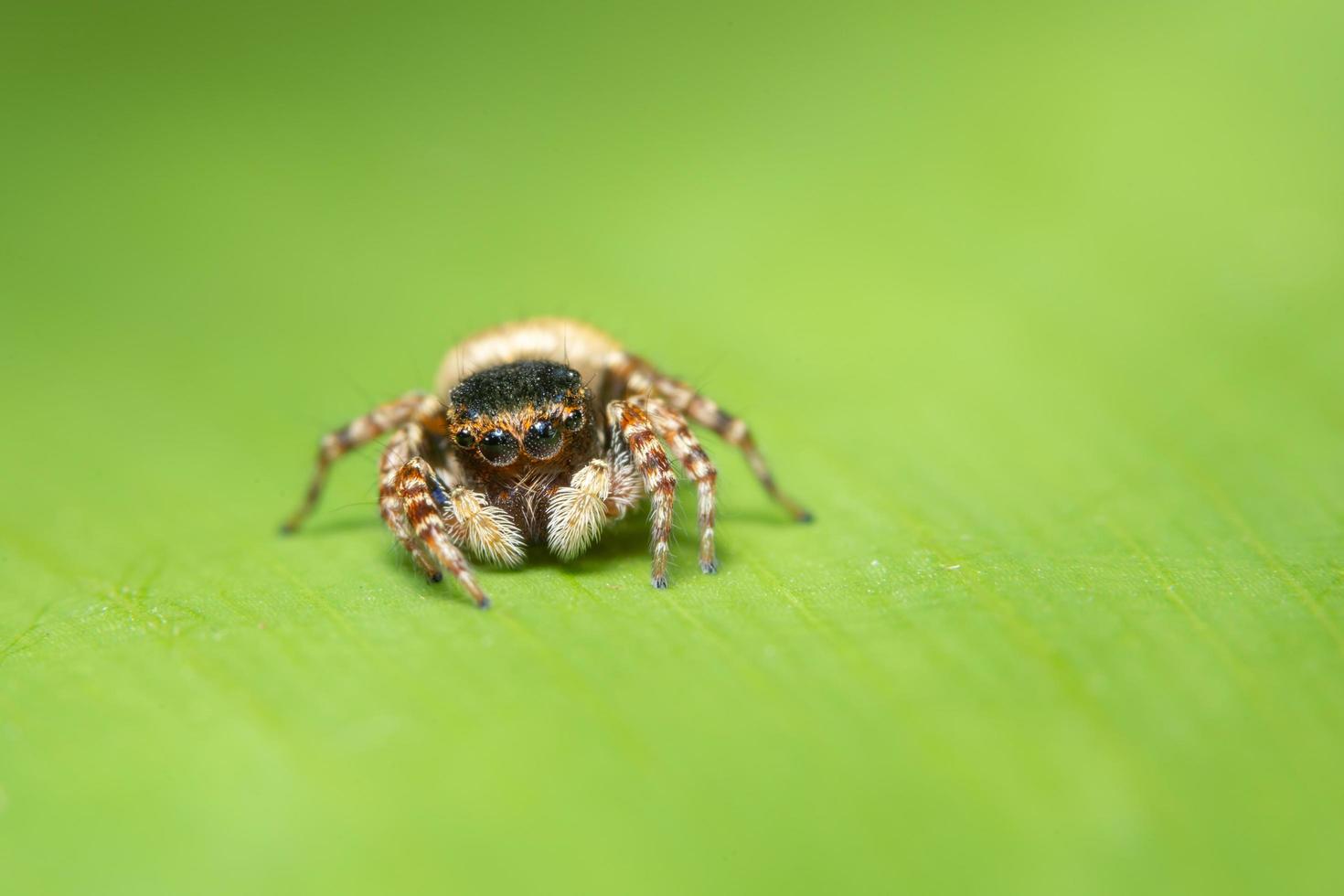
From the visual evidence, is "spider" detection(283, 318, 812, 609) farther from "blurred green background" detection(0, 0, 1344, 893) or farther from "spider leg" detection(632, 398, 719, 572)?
"blurred green background" detection(0, 0, 1344, 893)

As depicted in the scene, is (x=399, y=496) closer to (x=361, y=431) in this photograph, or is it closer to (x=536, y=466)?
(x=536, y=466)

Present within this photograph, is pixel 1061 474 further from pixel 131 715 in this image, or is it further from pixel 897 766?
pixel 131 715

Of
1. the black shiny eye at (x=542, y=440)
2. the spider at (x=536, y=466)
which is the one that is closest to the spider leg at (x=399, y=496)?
the spider at (x=536, y=466)

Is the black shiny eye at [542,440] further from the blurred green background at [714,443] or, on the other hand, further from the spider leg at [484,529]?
the blurred green background at [714,443]

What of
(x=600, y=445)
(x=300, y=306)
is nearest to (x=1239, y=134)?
(x=600, y=445)

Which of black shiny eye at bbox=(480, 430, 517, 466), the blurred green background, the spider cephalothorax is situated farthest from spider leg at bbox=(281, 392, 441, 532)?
black shiny eye at bbox=(480, 430, 517, 466)

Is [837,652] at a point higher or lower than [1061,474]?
lower

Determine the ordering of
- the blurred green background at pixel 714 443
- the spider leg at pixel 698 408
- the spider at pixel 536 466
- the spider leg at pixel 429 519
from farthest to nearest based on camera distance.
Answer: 1. the spider leg at pixel 698 408
2. the spider at pixel 536 466
3. the spider leg at pixel 429 519
4. the blurred green background at pixel 714 443
